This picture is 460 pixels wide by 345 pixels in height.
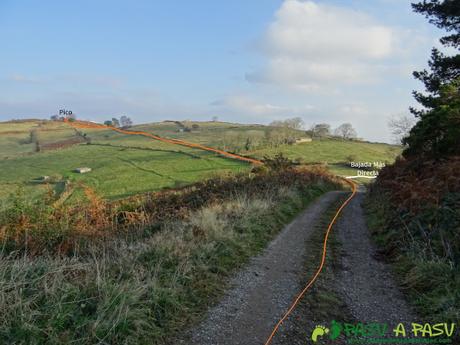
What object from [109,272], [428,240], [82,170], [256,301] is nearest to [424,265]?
[428,240]

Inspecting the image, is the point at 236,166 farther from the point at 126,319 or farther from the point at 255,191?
the point at 126,319

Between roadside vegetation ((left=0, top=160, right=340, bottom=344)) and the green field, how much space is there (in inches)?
937

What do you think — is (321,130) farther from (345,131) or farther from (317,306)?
(317,306)

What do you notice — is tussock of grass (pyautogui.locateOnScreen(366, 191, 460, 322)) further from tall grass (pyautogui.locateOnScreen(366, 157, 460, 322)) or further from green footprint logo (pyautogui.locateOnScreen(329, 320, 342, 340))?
green footprint logo (pyautogui.locateOnScreen(329, 320, 342, 340))

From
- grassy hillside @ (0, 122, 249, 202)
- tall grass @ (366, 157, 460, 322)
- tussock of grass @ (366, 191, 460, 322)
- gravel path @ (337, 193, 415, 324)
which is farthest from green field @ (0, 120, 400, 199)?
tussock of grass @ (366, 191, 460, 322)

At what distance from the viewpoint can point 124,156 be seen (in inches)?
2062

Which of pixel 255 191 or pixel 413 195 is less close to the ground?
pixel 413 195

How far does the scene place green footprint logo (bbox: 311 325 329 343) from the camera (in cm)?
407

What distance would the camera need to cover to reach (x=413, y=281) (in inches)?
221

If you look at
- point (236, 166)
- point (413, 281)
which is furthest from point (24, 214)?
point (236, 166)

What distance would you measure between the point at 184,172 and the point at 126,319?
39.8m

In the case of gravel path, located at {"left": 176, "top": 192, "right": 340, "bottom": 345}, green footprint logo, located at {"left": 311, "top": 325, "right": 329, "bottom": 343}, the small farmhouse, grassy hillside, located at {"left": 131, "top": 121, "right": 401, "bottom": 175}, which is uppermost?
grassy hillside, located at {"left": 131, "top": 121, "right": 401, "bottom": 175}

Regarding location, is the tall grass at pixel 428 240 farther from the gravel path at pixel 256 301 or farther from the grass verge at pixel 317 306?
the gravel path at pixel 256 301

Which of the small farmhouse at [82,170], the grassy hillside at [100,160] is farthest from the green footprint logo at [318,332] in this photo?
the small farmhouse at [82,170]
